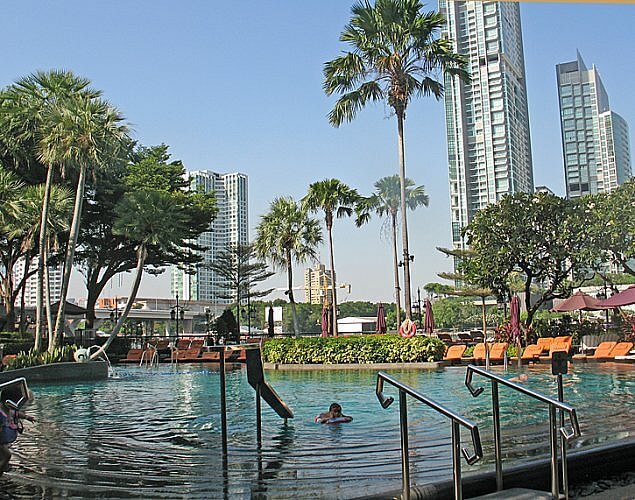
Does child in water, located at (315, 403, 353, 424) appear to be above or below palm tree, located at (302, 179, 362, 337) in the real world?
below

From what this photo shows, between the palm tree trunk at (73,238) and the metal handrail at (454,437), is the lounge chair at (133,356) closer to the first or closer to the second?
the palm tree trunk at (73,238)

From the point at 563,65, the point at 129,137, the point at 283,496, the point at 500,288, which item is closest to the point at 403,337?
the point at 500,288

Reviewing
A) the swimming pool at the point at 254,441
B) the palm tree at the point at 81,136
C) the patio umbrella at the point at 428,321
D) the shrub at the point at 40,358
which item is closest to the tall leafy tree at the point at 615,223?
the patio umbrella at the point at 428,321

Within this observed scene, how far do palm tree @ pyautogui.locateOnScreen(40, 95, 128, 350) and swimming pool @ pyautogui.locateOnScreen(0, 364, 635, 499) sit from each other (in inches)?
400

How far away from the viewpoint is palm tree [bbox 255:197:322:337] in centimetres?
3666

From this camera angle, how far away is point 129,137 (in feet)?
81.2

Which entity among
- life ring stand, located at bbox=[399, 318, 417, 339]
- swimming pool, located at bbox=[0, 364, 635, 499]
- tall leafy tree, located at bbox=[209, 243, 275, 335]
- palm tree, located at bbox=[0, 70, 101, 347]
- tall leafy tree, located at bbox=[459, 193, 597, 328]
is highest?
palm tree, located at bbox=[0, 70, 101, 347]

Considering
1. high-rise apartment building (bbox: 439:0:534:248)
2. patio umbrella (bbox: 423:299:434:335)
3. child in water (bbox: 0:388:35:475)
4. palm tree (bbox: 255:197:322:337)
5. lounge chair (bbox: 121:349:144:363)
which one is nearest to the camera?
child in water (bbox: 0:388:35:475)

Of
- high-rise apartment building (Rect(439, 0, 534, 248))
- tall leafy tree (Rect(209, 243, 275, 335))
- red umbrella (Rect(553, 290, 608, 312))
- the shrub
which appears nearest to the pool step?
the shrub

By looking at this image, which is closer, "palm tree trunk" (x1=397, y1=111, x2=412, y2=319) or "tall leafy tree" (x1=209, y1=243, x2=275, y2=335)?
"palm tree trunk" (x1=397, y1=111, x2=412, y2=319)

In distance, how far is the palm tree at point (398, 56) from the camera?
78.6 ft

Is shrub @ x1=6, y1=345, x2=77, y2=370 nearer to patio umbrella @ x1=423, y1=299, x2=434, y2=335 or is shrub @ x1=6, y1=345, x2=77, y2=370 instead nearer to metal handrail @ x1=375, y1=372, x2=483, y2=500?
patio umbrella @ x1=423, y1=299, x2=434, y2=335

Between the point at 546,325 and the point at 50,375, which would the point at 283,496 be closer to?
the point at 50,375

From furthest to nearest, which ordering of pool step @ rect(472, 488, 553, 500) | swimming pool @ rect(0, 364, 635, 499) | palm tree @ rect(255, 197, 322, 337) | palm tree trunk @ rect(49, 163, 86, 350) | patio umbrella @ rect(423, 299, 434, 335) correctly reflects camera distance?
palm tree @ rect(255, 197, 322, 337) → patio umbrella @ rect(423, 299, 434, 335) → palm tree trunk @ rect(49, 163, 86, 350) → swimming pool @ rect(0, 364, 635, 499) → pool step @ rect(472, 488, 553, 500)
